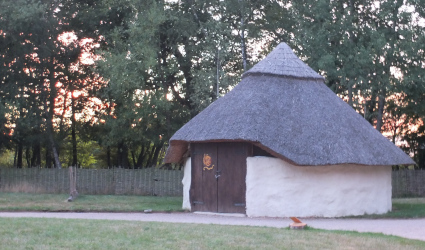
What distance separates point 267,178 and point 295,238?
644cm

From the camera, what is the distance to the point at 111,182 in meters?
28.6

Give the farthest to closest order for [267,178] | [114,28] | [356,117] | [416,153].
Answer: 1. [416,153]
2. [114,28]
3. [356,117]
4. [267,178]

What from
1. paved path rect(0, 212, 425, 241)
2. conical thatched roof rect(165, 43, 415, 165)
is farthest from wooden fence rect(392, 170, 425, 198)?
paved path rect(0, 212, 425, 241)

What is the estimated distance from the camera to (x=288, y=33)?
32.4m

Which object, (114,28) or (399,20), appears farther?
(114,28)

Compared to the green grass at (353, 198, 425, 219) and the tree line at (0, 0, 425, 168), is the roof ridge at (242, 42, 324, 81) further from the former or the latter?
the tree line at (0, 0, 425, 168)

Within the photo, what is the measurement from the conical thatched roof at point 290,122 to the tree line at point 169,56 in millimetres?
7113

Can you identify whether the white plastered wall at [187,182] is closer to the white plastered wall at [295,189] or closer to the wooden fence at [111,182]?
the white plastered wall at [295,189]

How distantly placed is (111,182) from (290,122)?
1207 centimetres

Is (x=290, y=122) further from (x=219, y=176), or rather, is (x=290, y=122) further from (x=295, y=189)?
(x=219, y=176)

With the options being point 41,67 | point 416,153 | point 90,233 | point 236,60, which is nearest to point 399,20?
point 236,60

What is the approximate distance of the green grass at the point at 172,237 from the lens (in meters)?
11.2

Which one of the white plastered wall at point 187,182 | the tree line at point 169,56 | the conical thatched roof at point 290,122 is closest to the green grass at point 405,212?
the conical thatched roof at point 290,122

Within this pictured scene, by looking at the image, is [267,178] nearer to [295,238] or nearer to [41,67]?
[295,238]
